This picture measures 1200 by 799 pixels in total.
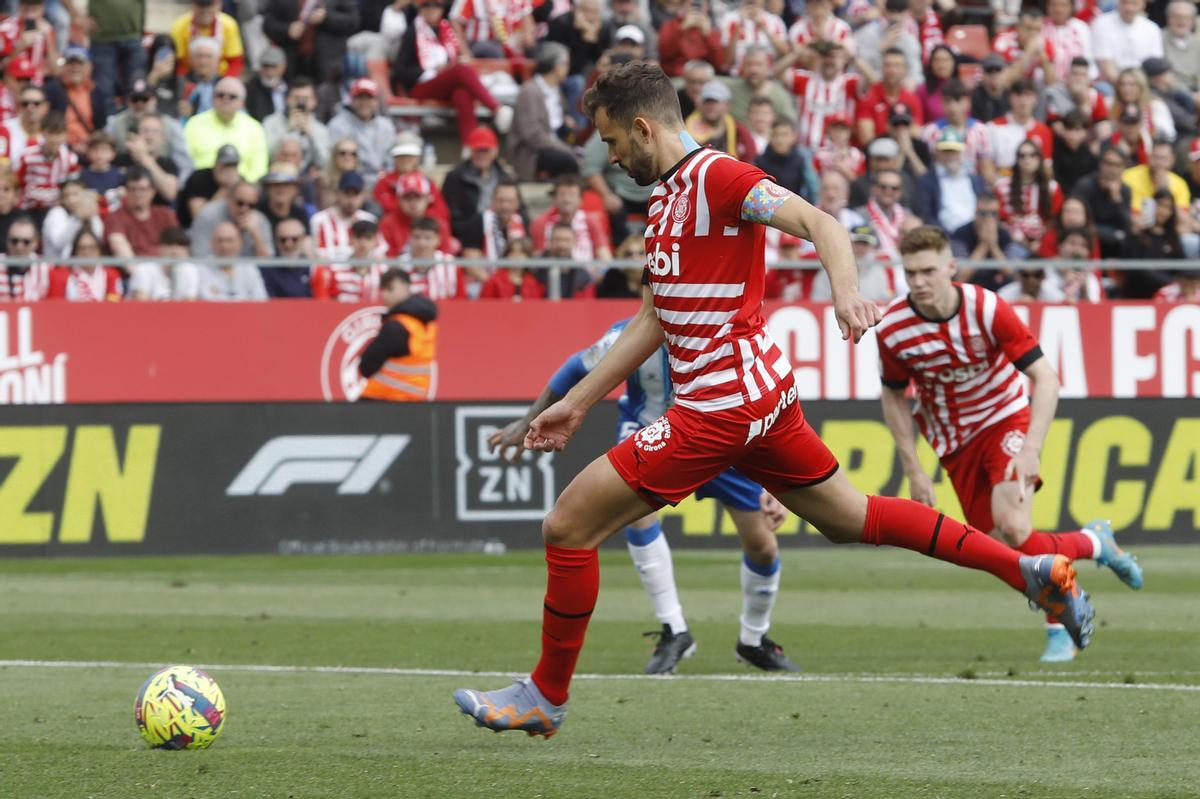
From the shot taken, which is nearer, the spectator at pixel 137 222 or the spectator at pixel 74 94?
the spectator at pixel 137 222

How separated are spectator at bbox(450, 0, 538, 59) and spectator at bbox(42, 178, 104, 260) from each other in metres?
4.95

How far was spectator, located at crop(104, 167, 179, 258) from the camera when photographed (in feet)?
58.0

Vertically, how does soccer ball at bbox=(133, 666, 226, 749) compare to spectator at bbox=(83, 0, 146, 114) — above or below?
below

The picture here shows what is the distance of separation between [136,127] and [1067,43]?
1100 cm

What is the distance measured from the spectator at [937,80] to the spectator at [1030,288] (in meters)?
3.06

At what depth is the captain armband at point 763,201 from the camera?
638cm

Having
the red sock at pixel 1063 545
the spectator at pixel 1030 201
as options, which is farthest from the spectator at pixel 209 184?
the red sock at pixel 1063 545

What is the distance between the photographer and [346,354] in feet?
58.5

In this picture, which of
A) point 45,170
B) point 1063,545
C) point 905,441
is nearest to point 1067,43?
point 45,170

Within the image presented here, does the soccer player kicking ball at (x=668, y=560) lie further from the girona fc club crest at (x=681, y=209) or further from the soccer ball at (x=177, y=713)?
the soccer ball at (x=177, y=713)

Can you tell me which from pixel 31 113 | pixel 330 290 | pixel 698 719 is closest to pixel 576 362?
pixel 698 719

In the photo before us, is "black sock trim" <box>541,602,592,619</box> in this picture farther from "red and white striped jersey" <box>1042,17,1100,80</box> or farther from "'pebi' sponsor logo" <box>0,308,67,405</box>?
"red and white striped jersey" <box>1042,17,1100,80</box>

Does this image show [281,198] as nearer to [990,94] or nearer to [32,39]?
[32,39]

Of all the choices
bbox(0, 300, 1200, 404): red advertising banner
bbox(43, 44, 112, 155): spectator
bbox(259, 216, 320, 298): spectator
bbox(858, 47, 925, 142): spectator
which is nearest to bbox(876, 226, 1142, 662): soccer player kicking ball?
bbox(0, 300, 1200, 404): red advertising banner
